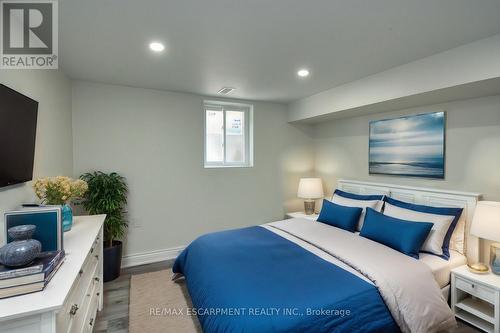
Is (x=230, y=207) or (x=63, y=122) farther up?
(x=63, y=122)

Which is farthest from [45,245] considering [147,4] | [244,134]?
[244,134]

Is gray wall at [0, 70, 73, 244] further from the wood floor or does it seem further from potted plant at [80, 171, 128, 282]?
the wood floor

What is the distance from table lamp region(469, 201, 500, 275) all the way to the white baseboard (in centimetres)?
348

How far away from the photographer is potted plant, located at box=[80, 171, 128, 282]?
3.06 m

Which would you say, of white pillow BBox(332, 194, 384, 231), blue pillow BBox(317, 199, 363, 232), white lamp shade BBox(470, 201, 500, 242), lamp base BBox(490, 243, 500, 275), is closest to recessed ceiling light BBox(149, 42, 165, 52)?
blue pillow BBox(317, 199, 363, 232)

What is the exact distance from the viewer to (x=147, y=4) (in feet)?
5.33

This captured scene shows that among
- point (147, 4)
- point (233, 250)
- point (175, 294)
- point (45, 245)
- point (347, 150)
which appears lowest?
point (175, 294)

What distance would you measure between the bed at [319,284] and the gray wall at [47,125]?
1450 millimetres

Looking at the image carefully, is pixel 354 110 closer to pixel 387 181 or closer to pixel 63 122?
pixel 387 181

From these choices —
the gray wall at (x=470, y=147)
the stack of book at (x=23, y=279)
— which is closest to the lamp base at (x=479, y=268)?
the gray wall at (x=470, y=147)

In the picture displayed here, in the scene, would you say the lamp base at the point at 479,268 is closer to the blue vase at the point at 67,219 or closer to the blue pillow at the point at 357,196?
the blue pillow at the point at 357,196

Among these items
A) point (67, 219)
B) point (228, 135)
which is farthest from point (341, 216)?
point (67, 219)

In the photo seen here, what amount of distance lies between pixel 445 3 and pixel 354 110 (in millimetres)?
1840

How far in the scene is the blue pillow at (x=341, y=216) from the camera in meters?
3.09
